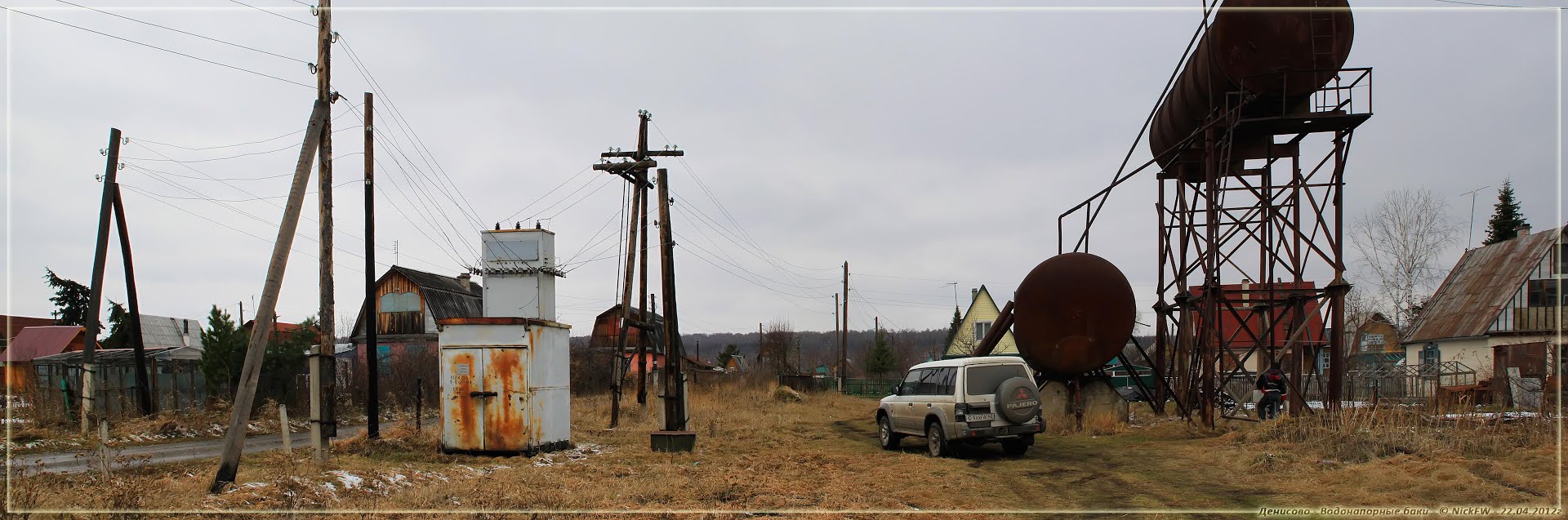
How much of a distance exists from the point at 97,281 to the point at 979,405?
64.1 ft

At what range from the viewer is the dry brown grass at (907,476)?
9852mm

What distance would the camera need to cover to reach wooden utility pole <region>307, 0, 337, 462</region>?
14.5m

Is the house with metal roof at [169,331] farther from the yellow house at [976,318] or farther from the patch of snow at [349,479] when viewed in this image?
the patch of snow at [349,479]

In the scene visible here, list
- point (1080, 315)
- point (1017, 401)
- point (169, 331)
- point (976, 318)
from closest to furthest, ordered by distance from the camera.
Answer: point (1017, 401)
point (1080, 315)
point (169, 331)
point (976, 318)

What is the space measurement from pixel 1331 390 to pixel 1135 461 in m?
6.03

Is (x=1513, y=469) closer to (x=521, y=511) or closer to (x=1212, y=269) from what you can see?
(x=1212, y=269)

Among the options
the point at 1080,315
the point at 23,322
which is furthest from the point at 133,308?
the point at 23,322

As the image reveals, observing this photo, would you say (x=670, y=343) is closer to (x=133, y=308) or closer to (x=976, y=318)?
(x=133, y=308)

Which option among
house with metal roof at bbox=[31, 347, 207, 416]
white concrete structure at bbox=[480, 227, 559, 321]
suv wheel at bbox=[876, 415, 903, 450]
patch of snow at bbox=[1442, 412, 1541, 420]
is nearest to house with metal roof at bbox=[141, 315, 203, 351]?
house with metal roof at bbox=[31, 347, 207, 416]

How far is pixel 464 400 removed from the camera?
15.6 metres

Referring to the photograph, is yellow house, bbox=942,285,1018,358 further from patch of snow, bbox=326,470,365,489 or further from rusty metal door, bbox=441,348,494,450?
patch of snow, bbox=326,470,365,489

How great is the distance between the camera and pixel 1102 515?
9.92 m

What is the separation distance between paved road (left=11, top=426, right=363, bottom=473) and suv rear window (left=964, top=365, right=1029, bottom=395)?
34.4 ft

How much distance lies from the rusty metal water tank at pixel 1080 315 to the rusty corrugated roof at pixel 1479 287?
2113 cm
